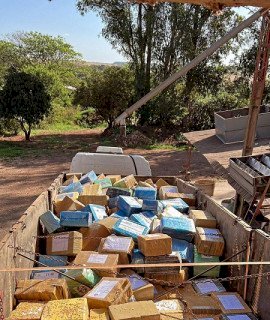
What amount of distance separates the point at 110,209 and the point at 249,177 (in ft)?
6.38

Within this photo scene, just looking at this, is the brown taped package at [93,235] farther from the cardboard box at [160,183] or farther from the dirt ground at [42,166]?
the dirt ground at [42,166]

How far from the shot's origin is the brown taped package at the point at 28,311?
323 cm

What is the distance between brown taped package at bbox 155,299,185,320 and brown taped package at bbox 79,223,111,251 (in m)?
1.14

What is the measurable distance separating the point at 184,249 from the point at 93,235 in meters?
1.08

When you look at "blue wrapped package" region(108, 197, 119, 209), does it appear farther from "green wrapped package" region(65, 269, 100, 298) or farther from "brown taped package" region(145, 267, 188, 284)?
"green wrapped package" region(65, 269, 100, 298)

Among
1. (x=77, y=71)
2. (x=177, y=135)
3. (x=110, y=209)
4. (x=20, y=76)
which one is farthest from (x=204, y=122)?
(x=77, y=71)

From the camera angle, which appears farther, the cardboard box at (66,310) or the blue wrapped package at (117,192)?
the blue wrapped package at (117,192)

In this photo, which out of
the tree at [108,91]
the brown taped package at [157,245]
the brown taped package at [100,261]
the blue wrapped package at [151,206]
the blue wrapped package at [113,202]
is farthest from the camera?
the tree at [108,91]

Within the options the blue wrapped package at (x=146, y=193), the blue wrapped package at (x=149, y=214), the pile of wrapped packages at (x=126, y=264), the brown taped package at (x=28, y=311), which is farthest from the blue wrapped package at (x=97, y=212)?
the brown taped package at (x=28, y=311)

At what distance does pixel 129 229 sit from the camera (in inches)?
178

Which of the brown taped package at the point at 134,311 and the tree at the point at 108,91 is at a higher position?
the tree at the point at 108,91

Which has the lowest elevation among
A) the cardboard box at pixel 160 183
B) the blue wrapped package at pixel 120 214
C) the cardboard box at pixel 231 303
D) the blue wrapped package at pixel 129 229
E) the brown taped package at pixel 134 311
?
the cardboard box at pixel 231 303

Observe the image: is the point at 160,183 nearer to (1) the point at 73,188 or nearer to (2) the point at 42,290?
(1) the point at 73,188

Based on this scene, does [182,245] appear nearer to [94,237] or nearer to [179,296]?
[179,296]
